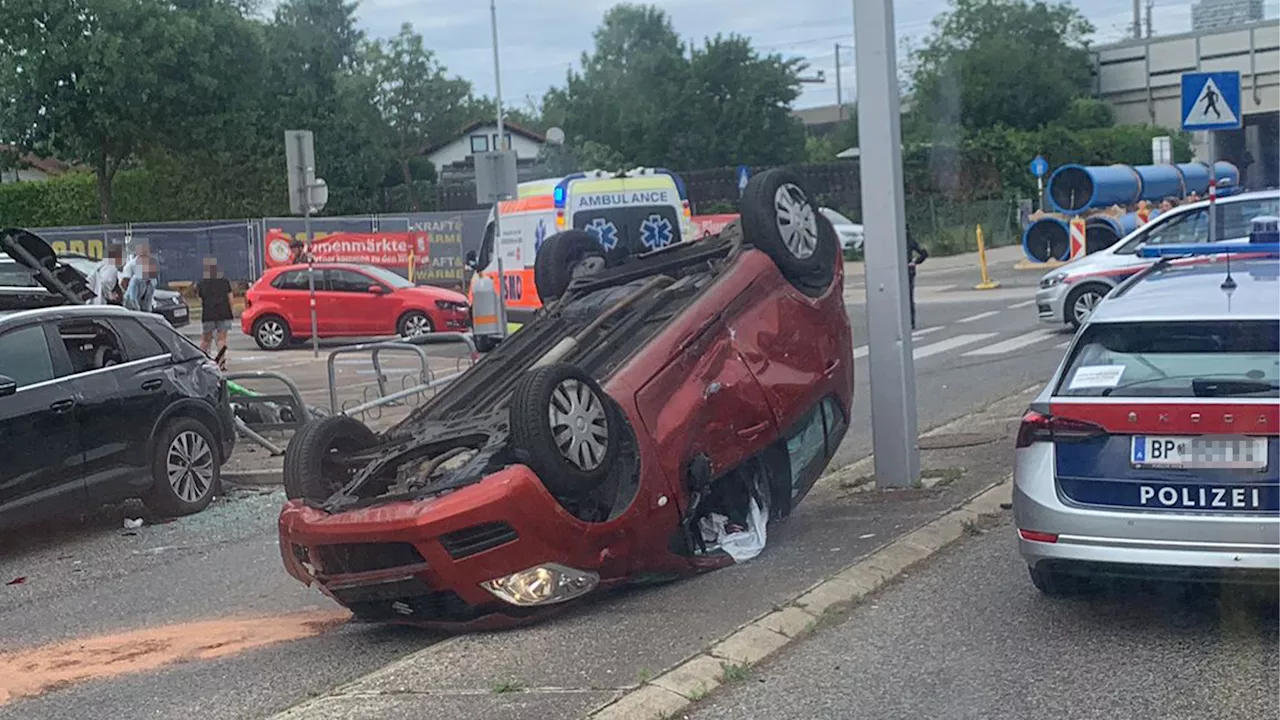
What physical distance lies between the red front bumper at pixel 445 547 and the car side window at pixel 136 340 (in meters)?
4.65

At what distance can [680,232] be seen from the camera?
18234 millimetres

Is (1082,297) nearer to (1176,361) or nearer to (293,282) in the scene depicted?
(1176,361)

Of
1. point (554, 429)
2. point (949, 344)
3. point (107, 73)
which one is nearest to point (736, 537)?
point (554, 429)

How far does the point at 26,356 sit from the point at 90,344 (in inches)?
26.5

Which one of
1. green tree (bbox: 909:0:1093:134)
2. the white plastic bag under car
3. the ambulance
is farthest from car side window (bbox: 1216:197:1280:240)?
green tree (bbox: 909:0:1093:134)

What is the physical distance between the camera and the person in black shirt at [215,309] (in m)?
19.1

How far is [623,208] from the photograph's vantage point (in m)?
18.1

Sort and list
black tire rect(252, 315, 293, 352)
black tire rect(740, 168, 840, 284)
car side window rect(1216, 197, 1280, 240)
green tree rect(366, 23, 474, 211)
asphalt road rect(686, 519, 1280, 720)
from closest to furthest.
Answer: asphalt road rect(686, 519, 1280, 720) < black tire rect(740, 168, 840, 284) < car side window rect(1216, 197, 1280, 240) < black tire rect(252, 315, 293, 352) < green tree rect(366, 23, 474, 211)

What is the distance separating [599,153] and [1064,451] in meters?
49.1

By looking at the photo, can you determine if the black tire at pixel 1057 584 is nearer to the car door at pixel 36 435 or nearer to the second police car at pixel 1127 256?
the car door at pixel 36 435

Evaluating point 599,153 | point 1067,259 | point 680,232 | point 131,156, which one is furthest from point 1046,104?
point 680,232

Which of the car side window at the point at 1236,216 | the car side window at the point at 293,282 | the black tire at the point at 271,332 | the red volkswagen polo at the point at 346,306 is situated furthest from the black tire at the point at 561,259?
the black tire at the point at 271,332

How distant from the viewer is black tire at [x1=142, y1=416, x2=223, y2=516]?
10672 millimetres

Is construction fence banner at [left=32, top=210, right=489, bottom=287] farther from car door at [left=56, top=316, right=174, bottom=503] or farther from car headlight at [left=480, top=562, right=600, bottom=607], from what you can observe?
car headlight at [left=480, top=562, right=600, bottom=607]
